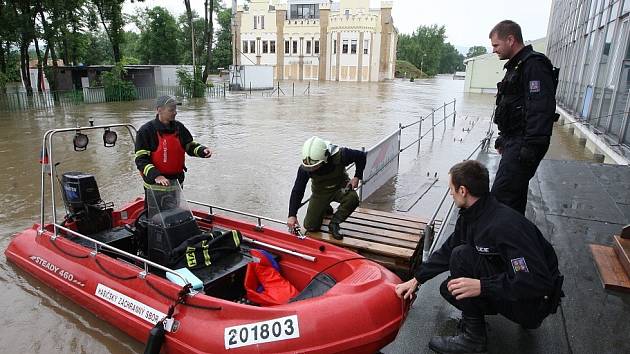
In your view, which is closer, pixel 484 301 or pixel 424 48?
pixel 484 301

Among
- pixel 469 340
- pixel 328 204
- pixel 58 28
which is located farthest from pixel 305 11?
pixel 469 340

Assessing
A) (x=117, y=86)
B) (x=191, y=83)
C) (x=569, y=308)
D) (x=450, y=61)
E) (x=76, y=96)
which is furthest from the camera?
(x=450, y=61)

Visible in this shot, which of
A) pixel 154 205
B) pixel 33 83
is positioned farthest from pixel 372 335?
pixel 33 83

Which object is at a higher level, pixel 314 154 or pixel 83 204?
pixel 314 154

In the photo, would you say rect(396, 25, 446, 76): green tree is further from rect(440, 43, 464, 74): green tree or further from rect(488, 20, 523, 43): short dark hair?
rect(488, 20, 523, 43): short dark hair

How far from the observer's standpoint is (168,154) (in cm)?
492

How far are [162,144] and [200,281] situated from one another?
207cm

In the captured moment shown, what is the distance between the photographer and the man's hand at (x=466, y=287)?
231cm

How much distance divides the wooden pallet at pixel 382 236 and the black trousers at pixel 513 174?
3.33 ft

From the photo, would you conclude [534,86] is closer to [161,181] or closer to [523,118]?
[523,118]

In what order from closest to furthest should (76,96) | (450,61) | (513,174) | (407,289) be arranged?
(407,289) → (513,174) → (76,96) → (450,61)

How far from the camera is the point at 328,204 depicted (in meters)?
4.67

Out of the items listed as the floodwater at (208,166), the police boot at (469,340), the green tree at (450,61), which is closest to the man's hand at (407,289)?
the police boot at (469,340)

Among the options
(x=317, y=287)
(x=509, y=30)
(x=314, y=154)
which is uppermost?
(x=509, y=30)
